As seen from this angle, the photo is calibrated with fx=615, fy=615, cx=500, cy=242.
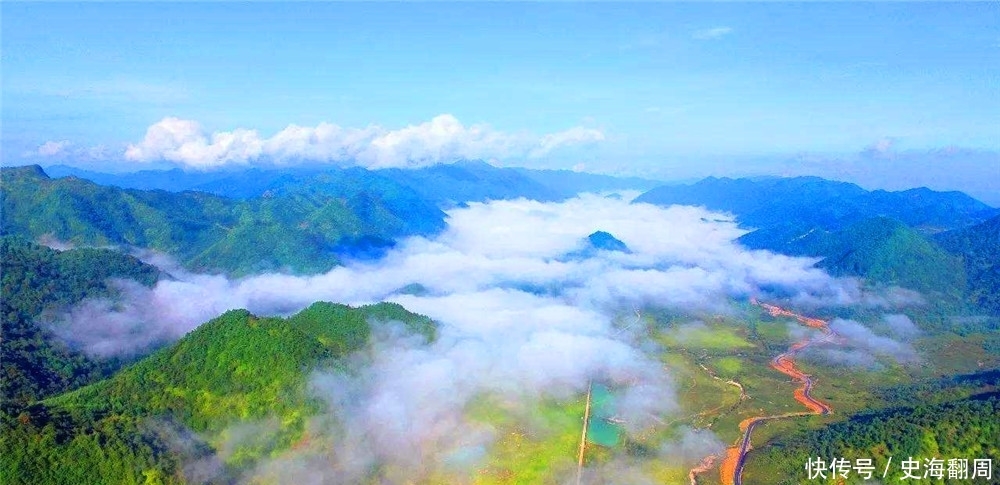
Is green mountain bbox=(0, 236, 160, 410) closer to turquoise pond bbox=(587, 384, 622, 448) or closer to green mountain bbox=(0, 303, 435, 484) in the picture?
green mountain bbox=(0, 303, 435, 484)

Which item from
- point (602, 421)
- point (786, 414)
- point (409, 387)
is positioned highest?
point (409, 387)

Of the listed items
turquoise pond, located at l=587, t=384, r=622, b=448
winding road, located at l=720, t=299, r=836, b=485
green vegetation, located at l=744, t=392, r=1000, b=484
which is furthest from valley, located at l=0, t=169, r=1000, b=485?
green vegetation, located at l=744, t=392, r=1000, b=484

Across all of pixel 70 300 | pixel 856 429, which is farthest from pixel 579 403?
pixel 70 300

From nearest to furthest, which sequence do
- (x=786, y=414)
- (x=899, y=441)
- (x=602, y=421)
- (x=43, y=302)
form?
(x=899, y=441), (x=602, y=421), (x=43, y=302), (x=786, y=414)

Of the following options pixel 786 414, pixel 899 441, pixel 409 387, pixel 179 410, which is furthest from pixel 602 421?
pixel 179 410

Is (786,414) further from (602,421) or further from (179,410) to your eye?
(179,410)

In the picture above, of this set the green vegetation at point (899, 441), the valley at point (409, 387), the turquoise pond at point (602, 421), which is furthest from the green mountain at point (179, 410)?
the green vegetation at point (899, 441)
